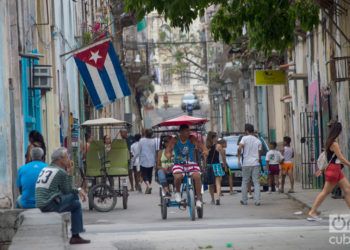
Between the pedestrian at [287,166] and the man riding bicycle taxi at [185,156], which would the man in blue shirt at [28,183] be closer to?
the man riding bicycle taxi at [185,156]

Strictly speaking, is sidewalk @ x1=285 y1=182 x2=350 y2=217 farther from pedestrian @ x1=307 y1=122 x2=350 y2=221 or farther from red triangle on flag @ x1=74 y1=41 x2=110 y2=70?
Result: red triangle on flag @ x1=74 y1=41 x2=110 y2=70

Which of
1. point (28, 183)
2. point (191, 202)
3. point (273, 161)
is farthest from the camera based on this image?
point (273, 161)

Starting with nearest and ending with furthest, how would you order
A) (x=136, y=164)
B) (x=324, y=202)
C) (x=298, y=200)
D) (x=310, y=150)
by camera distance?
1. (x=324, y=202)
2. (x=298, y=200)
3. (x=310, y=150)
4. (x=136, y=164)

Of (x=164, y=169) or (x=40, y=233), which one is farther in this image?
(x=164, y=169)

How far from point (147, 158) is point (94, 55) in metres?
6.68

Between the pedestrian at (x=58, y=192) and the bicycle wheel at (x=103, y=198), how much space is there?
9.14 meters

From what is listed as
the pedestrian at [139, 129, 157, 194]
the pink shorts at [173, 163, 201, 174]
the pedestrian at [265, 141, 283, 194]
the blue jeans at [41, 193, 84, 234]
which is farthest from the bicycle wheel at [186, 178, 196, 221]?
the pedestrian at [139, 129, 157, 194]

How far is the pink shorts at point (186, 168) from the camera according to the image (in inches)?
823

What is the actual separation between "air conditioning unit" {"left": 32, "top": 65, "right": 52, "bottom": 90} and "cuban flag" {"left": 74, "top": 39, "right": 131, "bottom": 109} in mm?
1155

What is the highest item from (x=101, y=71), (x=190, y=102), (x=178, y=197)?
(x=190, y=102)

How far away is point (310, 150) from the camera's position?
105ft

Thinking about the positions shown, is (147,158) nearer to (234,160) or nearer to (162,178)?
(234,160)

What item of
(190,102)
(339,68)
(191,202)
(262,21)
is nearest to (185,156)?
(191,202)

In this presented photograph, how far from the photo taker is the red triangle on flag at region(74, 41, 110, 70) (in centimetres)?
2645
